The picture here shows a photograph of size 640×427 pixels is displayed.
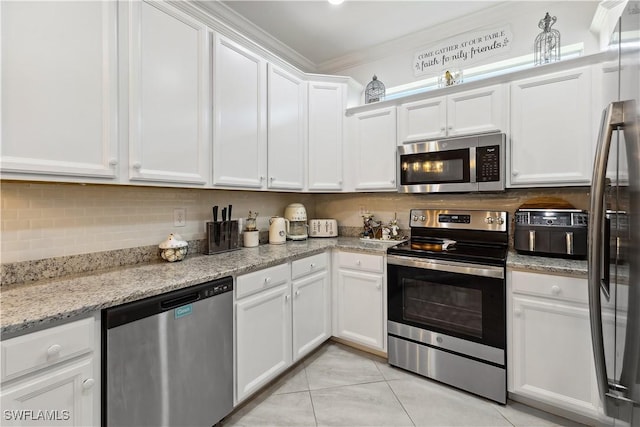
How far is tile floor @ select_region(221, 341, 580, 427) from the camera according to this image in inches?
66.8

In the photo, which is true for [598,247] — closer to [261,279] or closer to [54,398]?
[261,279]

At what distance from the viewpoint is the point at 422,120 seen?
2.39 metres

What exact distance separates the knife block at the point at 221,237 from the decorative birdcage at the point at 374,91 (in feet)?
5.88

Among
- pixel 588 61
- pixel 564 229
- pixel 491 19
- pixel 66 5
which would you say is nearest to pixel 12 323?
pixel 66 5

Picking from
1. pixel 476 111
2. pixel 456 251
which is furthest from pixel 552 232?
pixel 476 111

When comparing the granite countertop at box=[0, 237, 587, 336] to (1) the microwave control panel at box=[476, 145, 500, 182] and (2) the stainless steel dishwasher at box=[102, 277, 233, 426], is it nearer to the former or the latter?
(2) the stainless steel dishwasher at box=[102, 277, 233, 426]

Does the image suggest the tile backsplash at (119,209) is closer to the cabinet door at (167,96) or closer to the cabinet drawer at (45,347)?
the cabinet door at (167,96)

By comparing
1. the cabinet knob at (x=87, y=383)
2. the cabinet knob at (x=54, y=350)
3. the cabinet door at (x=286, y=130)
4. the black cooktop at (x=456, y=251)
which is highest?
the cabinet door at (x=286, y=130)

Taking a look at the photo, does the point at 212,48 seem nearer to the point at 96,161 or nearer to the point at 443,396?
the point at 96,161

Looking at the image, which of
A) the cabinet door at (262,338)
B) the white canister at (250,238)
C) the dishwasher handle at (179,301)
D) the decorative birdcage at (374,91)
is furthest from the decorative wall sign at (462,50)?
the dishwasher handle at (179,301)

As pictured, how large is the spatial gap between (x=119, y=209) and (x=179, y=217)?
37cm

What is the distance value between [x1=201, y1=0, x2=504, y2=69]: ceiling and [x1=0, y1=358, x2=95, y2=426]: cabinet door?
7.98 feet

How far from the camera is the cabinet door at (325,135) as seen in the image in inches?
106

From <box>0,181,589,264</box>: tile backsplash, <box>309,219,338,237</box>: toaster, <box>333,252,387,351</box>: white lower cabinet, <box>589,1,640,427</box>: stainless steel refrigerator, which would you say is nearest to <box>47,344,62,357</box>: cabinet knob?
<box>0,181,589,264</box>: tile backsplash
